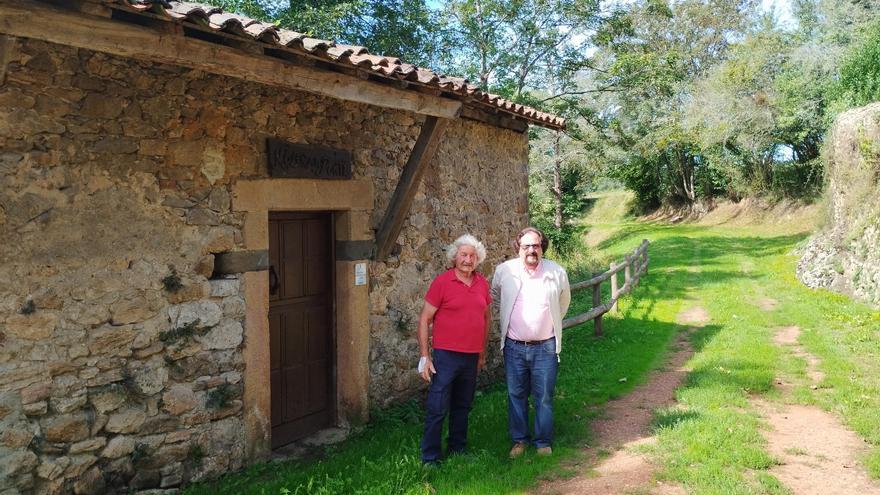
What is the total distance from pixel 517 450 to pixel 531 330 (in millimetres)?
898

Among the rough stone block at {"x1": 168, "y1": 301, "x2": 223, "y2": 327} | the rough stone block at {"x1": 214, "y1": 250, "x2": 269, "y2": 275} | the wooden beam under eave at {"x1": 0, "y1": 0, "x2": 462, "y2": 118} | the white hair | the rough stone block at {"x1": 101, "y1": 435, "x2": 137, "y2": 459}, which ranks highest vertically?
the wooden beam under eave at {"x1": 0, "y1": 0, "x2": 462, "y2": 118}

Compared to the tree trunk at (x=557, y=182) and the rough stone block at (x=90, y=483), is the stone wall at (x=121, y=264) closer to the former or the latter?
the rough stone block at (x=90, y=483)

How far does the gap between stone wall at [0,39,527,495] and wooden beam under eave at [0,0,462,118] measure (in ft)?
2.21

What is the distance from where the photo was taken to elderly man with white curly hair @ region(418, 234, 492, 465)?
4266 millimetres

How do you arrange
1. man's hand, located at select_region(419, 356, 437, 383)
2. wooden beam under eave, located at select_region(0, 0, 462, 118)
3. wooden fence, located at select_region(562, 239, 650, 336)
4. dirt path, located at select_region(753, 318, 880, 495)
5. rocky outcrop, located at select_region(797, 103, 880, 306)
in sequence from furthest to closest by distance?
rocky outcrop, located at select_region(797, 103, 880, 306) → wooden fence, located at select_region(562, 239, 650, 336) → man's hand, located at select_region(419, 356, 437, 383) → dirt path, located at select_region(753, 318, 880, 495) → wooden beam under eave, located at select_region(0, 0, 462, 118)

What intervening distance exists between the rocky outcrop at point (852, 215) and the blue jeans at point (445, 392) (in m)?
8.31

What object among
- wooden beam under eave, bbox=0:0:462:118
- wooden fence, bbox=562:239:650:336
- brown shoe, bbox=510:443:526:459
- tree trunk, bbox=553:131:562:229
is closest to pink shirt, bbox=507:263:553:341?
brown shoe, bbox=510:443:526:459

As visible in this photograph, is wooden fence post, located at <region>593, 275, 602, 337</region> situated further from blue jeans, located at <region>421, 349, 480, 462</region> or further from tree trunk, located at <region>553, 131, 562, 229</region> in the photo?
tree trunk, located at <region>553, 131, 562, 229</region>

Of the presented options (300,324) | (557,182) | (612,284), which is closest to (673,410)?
(300,324)

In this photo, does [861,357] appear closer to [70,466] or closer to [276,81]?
[276,81]

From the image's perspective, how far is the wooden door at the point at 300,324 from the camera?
16.7 ft

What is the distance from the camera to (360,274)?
545cm

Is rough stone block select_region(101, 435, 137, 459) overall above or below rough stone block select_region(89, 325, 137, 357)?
below

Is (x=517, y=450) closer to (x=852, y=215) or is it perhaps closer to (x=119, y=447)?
(x=119, y=447)
